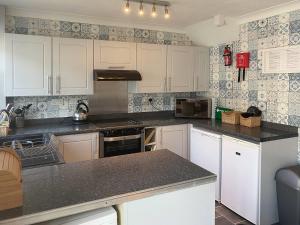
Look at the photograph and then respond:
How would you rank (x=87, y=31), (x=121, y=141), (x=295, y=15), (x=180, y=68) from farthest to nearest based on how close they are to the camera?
(x=180, y=68)
(x=87, y=31)
(x=121, y=141)
(x=295, y=15)

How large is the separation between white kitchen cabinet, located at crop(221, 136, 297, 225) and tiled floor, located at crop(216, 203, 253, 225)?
0.06 meters

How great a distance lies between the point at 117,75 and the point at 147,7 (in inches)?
35.7

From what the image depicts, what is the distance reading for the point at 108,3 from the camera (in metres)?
2.79

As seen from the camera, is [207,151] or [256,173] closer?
[256,173]

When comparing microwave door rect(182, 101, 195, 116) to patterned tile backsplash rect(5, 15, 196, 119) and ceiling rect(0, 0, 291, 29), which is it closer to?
patterned tile backsplash rect(5, 15, 196, 119)

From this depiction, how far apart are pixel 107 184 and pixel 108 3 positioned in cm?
212

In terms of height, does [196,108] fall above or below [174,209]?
above

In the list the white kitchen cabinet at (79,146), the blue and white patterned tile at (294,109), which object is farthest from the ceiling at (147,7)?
the white kitchen cabinet at (79,146)

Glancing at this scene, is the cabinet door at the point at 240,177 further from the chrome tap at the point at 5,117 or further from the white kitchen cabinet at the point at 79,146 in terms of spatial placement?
the chrome tap at the point at 5,117

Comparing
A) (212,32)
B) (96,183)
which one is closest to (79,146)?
(96,183)

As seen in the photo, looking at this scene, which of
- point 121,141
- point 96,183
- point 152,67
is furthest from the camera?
point 152,67

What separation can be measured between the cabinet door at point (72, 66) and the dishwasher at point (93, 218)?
7.18ft

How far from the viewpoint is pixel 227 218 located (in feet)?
9.21

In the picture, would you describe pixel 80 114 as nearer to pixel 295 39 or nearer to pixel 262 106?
pixel 262 106
